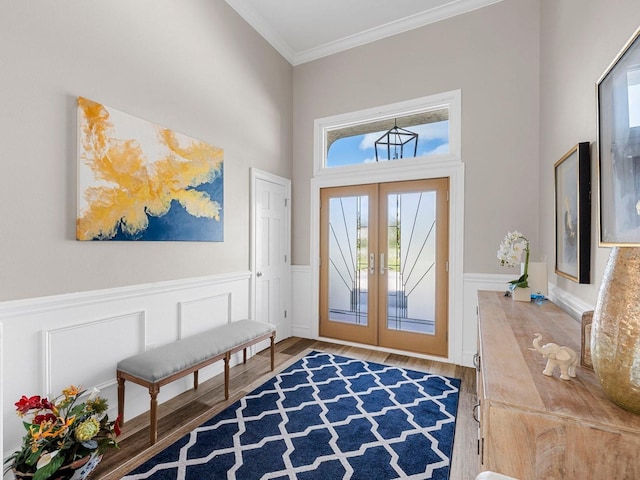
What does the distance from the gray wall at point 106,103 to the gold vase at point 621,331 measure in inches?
99.7

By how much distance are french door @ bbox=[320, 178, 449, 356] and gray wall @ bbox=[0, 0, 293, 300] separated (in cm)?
121

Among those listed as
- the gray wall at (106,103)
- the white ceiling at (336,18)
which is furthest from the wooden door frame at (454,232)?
the gray wall at (106,103)

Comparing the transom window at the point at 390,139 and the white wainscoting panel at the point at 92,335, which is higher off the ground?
the transom window at the point at 390,139

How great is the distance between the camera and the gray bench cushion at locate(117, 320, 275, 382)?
6.68 ft

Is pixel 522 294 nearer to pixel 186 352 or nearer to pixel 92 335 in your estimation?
pixel 186 352

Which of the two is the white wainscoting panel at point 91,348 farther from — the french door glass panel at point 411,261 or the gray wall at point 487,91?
the gray wall at point 487,91

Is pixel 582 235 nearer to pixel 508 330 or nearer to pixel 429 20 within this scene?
pixel 508 330

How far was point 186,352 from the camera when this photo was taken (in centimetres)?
225

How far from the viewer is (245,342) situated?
2.71m

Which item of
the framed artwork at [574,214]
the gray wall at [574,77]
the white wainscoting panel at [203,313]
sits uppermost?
the gray wall at [574,77]

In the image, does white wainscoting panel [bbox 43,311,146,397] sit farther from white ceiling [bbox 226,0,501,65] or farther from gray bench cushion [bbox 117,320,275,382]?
white ceiling [bbox 226,0,501,65]

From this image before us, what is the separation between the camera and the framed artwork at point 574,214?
1533mm

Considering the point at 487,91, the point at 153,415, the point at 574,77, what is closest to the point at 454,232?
the point at 487,91

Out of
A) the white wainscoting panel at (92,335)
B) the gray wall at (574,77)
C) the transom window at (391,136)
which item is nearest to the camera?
Result: the gray wall at (574,77)
